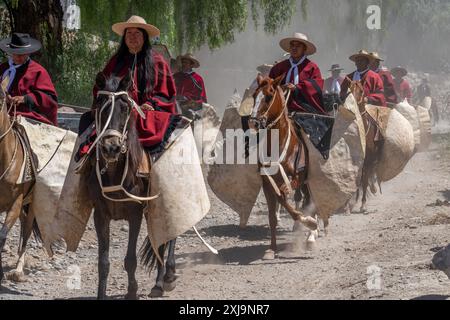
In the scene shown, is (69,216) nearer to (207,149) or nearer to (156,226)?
(156,226)

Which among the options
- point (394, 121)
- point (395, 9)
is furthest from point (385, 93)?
point (395, 9)

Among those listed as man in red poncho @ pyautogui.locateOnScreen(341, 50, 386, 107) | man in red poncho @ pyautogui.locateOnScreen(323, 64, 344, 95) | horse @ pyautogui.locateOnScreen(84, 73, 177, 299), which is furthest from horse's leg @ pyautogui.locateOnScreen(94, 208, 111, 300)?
man in red poncho @ pyautogui.locateOnScreen(323, 64, 344, 95)

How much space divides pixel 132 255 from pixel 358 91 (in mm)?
5936

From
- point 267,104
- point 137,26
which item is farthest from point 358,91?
point 137,26

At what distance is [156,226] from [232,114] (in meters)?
3.70

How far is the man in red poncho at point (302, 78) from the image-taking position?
998 cm

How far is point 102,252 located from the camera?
23.1ft

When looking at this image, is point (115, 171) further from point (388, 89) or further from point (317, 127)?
point (388, 89)

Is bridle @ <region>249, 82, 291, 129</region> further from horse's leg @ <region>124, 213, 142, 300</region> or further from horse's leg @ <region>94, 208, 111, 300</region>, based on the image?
horse's leg @ <region>94, 208, 111, 300</region>

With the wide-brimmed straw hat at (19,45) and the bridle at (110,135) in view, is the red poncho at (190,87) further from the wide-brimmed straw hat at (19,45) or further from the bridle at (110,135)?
the bridle at (110,135)

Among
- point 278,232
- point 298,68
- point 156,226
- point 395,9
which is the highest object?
point 395,9

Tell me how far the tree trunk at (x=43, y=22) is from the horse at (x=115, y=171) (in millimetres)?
5610

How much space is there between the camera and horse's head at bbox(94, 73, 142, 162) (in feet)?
21.2

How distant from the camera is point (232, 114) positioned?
420 inches
